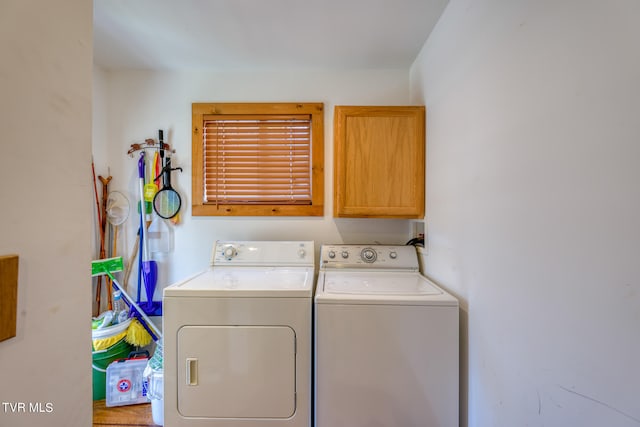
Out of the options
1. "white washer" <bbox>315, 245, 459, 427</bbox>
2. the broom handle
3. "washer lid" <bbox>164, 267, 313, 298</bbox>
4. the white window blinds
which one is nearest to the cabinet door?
the white window blinds

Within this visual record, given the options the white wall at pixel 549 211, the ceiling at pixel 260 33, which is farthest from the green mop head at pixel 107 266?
the white wall at pixel 549 211

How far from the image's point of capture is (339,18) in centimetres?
147

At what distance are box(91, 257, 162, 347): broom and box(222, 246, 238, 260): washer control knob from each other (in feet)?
2.57

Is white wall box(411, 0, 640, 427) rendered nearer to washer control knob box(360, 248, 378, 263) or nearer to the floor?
washer control knob box(360, 248, 378, 263)

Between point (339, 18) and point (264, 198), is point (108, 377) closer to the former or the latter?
point (264, 198)

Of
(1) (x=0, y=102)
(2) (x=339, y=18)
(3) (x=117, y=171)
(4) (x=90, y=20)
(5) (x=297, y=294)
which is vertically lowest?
(5) (x=297, y=294)

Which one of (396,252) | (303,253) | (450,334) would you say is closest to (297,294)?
(303,253)

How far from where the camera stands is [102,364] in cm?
178

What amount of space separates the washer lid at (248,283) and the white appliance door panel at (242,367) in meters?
0.17

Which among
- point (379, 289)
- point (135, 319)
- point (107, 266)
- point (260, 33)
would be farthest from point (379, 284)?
point (107, 266)

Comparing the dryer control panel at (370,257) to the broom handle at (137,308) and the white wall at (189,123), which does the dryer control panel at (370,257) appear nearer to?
the white wall at (189,123)

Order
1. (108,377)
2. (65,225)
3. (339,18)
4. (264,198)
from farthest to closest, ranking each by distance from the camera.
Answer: (264,198) → (108,377) → (339,18) → (65,225)

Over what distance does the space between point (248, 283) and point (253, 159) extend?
104cm

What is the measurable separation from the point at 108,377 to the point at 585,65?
2845mm
